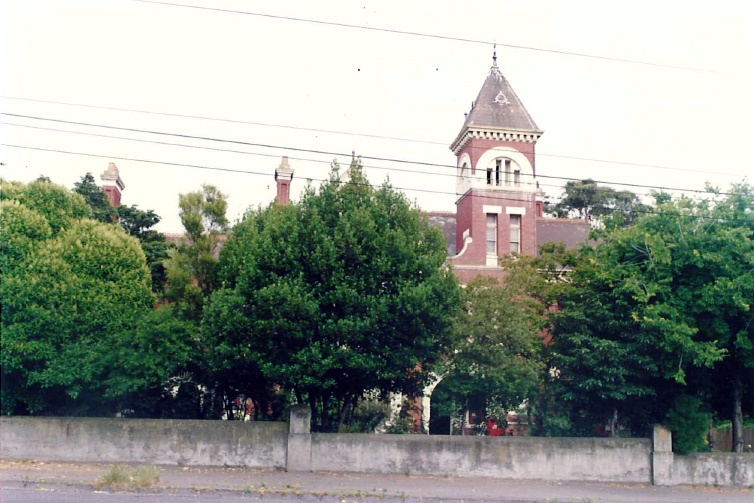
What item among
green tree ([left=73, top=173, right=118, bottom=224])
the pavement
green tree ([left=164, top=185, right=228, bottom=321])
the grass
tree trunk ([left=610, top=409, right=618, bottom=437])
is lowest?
the pavement

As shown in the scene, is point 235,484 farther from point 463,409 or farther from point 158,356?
point 463,409

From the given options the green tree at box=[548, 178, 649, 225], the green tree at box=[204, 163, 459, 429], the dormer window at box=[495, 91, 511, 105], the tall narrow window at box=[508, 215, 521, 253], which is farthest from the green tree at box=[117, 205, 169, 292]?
the green tree at box=[548, 178, 649, 225]

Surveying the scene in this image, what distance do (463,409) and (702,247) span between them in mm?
8516

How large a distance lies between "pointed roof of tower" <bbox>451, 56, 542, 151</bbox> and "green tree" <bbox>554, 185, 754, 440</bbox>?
58.3 feet

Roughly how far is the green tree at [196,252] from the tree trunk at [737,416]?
54.7 feet

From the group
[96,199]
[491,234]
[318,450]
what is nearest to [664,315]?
[318,450]

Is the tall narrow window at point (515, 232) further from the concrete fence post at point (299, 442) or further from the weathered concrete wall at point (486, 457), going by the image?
the concrete fence post at point (299, 442)

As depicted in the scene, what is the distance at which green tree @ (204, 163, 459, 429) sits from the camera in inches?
782

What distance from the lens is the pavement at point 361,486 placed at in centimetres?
1688

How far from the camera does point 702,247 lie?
21.1 meters

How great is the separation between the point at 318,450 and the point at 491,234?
69.3 feet

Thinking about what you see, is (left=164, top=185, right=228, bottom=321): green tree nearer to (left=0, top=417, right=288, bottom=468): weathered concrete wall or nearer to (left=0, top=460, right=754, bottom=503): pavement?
(left=0, top=417, right=288, bottom=468): weathered concrete wall

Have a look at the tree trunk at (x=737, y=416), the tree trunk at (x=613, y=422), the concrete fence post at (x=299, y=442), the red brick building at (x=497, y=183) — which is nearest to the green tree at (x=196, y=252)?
the concrete fence post at (x=299, y=442)

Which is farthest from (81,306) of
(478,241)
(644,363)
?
(478,241)
